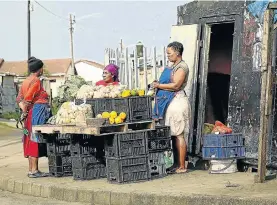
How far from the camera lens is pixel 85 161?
29.0ft

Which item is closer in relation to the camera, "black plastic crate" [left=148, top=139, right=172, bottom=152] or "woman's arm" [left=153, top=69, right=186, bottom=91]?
"black plastic crate" [left=148, top=139, right=172, bottom=152]

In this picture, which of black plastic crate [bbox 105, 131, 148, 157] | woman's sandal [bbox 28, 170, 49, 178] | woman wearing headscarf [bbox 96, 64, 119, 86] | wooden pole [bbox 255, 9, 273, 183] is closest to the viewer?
wooden pole [bbox 255, 9, 273, 183]

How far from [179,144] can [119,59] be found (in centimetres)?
635

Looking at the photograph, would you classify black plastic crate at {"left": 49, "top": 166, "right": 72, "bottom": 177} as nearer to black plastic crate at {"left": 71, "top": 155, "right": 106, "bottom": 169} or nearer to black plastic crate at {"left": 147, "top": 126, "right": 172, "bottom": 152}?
black plastic crate at {"left": 71, "top": 155, "right": 106, "bottom": 169}

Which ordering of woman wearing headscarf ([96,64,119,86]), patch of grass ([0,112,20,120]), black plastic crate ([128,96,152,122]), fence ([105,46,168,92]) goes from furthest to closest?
1. patch of grass ([0,112,20,120])
2. fence ([105,46,168,92])
3. woman wearing headscarf ([96,64,119,86])
4. black plastic crate ([128,96,152,122])

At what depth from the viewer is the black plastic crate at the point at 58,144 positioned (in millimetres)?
9430

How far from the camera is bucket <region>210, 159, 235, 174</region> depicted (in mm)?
8828

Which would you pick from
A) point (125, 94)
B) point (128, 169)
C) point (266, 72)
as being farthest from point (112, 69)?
point (266, 72)

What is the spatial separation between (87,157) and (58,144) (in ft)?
2.67

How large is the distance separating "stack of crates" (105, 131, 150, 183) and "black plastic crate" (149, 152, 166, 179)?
153mm

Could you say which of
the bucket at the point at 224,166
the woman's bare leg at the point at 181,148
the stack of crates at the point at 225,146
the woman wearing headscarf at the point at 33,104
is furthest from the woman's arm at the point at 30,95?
the bucket at the point at 224,166

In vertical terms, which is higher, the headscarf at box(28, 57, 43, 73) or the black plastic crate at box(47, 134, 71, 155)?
the headscarf at box(28, 57, 43, 73)

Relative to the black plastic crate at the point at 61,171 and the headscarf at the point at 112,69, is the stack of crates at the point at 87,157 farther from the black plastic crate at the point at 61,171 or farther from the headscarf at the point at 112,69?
the headscarf at the point at 112,69

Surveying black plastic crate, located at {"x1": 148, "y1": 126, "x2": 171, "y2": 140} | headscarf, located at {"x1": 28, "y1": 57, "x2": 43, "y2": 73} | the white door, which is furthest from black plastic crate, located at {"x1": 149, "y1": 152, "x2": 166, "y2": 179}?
headscarf, located at {"x1": 28, "y1": 57, "x2": 43, "y2": 73}
